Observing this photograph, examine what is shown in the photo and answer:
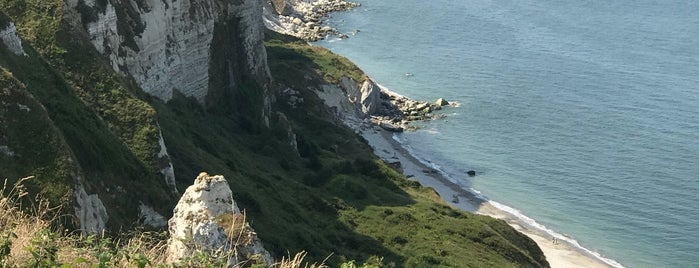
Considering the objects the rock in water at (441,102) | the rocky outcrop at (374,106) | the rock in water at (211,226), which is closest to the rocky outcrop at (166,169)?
the rock in water at (211,226)

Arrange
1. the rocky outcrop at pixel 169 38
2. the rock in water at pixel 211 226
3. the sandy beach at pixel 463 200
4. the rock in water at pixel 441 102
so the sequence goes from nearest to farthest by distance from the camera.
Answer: the rock in water at pixel 211 226, the rocky outcrop at pixel 169 38, the sandy beach at pixel 463 200, the rock in water at pixel 441 102

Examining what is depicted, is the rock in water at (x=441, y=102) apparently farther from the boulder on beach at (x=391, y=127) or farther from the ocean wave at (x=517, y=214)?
the ocean wave at (x=517, y=214)

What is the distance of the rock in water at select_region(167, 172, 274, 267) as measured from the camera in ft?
69.3

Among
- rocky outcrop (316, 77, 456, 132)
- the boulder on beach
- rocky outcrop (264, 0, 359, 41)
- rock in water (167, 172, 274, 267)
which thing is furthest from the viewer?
rocky outcrop (264, 0, 359, 41)

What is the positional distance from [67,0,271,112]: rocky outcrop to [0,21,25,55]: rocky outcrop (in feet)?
32.5

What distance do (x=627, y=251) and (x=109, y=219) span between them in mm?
56826

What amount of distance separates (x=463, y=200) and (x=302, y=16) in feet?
304

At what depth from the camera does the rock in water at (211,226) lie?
2111cm

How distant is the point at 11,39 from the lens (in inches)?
1517

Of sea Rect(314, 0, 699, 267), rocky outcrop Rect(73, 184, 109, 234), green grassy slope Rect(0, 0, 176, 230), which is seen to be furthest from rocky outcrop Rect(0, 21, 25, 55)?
sea Rect(314, 0, 699, 267)

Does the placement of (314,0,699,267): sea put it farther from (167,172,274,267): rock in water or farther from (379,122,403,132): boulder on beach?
(167,172,274,267): rock in water

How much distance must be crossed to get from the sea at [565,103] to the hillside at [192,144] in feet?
54.3

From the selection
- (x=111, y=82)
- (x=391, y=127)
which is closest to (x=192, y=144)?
(x=111, y=82)

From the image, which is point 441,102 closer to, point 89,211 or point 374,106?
point 374,106
